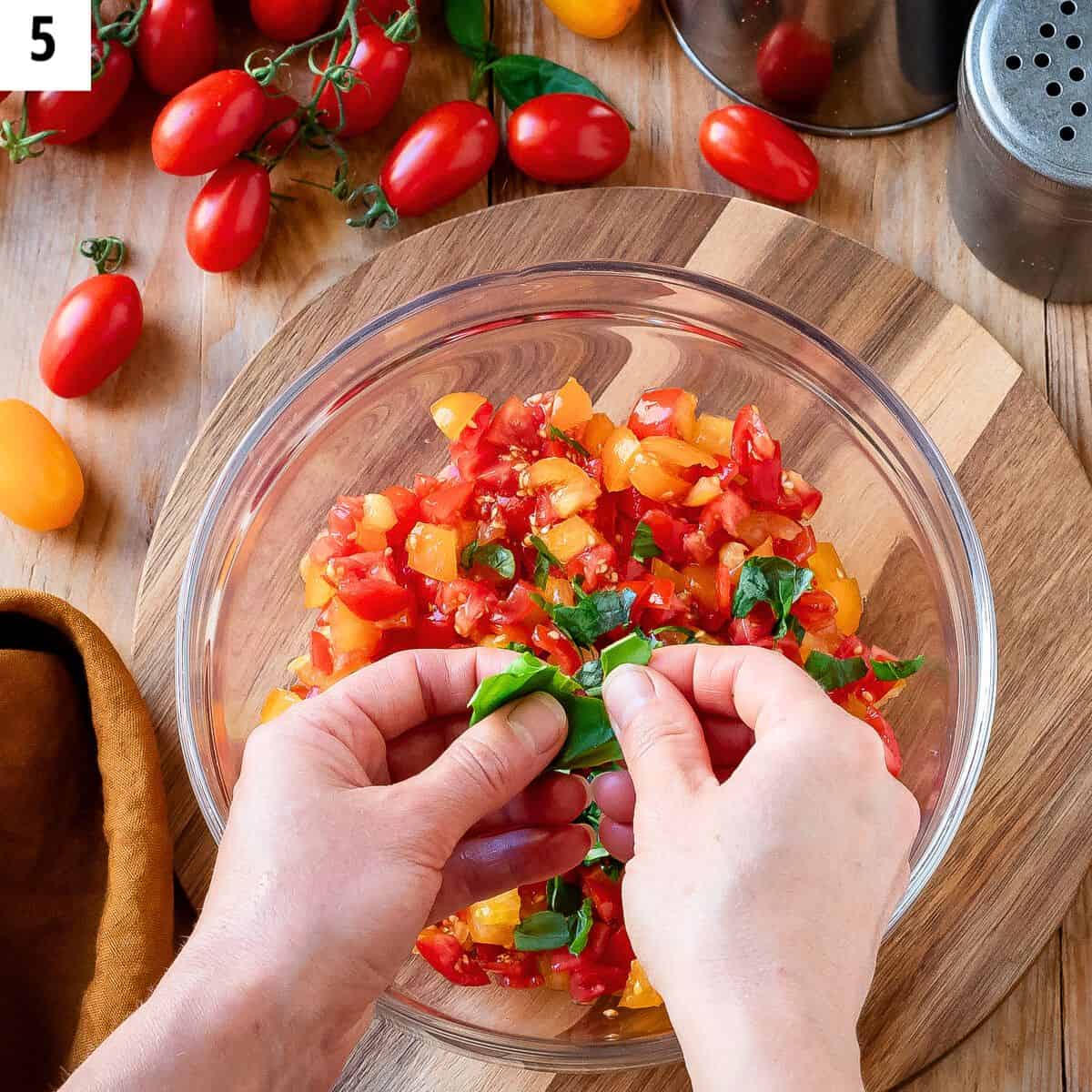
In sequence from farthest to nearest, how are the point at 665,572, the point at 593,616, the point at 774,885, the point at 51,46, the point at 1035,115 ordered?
1. the point at 51,46
2. the point at 1035,115
3. the point at 665,572
4. the point at 593,616
5. the point at 774,885

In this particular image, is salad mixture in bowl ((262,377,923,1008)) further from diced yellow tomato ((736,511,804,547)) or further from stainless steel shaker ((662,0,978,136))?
stainless steel shaker ((662,0,978,136))

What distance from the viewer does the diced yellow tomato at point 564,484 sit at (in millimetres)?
1555

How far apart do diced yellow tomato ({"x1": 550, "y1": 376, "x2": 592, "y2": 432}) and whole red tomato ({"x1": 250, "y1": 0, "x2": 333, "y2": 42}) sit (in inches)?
32.9

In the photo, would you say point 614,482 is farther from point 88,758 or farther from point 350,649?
point 88,758

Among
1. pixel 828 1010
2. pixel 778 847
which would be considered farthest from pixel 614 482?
pixel 828 1010

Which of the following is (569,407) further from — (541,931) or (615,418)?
(541,931)

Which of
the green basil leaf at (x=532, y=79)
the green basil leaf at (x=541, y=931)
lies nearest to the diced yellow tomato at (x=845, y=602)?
the green basil leaf at (x=541, y=931)

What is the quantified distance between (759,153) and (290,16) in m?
0.79

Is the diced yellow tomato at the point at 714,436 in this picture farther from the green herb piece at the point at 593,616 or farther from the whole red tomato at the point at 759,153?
the whole red tomato at the point at 759,153

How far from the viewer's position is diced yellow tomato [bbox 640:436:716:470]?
1.57 m

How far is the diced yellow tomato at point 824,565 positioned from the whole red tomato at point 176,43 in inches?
50.5

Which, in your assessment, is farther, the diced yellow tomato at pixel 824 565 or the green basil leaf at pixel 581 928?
the diced yellow tomato at pixel 824 565

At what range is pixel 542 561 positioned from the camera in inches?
62.2

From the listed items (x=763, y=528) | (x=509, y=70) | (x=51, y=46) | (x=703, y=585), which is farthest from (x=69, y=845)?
(x=509, y=70)
